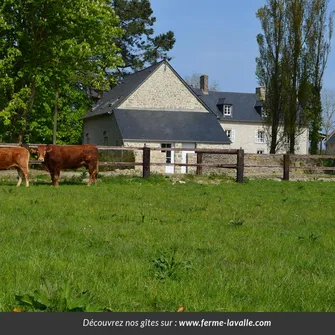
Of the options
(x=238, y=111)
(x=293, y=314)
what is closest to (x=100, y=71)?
(x=293, y=314)

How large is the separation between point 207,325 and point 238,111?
55.2 m

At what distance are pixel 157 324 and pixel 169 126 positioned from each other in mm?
38552

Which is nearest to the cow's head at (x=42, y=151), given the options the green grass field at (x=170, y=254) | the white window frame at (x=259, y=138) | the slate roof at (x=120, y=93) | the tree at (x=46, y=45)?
the green grass field at (x=170, y=254)

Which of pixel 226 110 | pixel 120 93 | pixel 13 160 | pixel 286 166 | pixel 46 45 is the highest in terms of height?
pixel 46 45

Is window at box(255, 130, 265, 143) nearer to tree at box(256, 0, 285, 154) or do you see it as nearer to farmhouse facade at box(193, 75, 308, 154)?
farmhouse facade at box(193, 75, 308, 154)

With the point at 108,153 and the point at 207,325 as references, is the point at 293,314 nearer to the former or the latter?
the point at 207,325

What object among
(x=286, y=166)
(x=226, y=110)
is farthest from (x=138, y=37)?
(x=286, y=166)

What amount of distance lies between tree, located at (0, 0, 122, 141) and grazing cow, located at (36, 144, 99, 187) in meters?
9.36

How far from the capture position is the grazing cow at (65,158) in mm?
16922

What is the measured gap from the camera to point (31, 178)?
62.3 ft

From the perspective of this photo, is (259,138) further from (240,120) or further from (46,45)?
(46,45)

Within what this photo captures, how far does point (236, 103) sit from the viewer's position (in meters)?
58.8

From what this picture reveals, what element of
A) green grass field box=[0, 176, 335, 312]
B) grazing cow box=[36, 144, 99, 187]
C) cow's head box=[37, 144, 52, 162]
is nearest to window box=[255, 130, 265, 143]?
grazing cow box=[36, 144, 99, 187]

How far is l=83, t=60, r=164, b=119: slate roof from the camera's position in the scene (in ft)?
141
